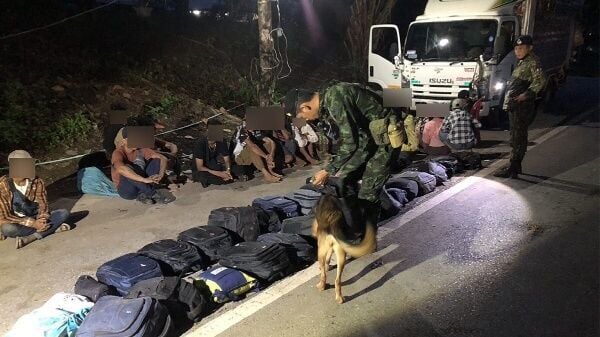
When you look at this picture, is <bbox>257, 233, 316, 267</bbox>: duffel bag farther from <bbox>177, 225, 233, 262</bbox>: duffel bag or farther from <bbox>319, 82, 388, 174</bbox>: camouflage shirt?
<bbox>319, 82, 388, 174</bbox>: camouflage shirt

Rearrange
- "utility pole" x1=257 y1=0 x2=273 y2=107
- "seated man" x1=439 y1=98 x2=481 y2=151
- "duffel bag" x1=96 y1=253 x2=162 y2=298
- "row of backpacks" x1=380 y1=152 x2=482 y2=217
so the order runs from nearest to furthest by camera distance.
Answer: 1. "duffel bag" x1=96 y1=253 x2=162 y2=298
2. "row of backpacks" x1=380 y1=152 x2=482 y2=217
3. "seated man" x1=439 y1=98 x2=481 y2=151
4. "utility pole" x1=257 y1=0 x2=273 y2=107

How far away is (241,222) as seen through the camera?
14.6ft

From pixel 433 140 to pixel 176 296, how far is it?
5524 millimetres

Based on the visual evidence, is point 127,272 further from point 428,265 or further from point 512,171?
point 512,171

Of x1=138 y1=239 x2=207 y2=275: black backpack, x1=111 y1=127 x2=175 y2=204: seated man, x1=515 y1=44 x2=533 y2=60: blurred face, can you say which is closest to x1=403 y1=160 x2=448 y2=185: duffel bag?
x1=515 y1=44 x2=533 y2=60: blurred face

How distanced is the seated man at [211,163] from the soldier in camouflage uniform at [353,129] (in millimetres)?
2827

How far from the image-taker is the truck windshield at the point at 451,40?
31.7 feet

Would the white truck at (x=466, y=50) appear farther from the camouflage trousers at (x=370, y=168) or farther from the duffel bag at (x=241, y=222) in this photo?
the duffel bag at (x=241, y=222)

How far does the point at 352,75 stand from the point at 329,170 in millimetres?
11449

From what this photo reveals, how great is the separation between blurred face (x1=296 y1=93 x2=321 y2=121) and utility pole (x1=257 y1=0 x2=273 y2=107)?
4.82 meters

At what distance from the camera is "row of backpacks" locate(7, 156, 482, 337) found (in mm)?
2975

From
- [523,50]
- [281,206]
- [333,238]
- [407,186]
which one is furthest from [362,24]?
[333,238]

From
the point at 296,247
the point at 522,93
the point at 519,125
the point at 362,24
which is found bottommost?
the point at 296,247

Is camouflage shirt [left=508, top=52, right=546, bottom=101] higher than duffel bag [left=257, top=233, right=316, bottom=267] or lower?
higher
